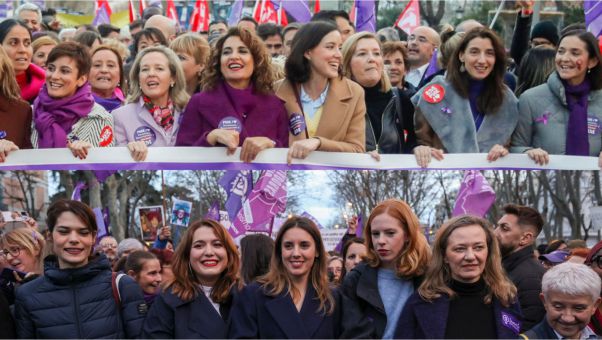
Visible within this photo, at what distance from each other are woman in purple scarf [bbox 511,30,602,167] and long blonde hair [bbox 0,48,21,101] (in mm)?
3883

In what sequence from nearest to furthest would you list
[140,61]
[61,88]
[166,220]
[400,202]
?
1. [400,202]
2. [61,88]
3. [140,61]
4. [166,220]

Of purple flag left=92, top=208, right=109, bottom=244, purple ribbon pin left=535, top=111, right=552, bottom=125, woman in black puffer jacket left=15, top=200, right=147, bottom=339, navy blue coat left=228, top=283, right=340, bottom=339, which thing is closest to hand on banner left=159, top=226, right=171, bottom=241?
purple flag left=92, top=208, right=109, bottom=244

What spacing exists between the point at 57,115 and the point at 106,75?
57.4 inches

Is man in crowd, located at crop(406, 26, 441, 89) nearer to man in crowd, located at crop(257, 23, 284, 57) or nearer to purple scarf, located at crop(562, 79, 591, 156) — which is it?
man in crowd, located at crop(257, 23, 284, 57)

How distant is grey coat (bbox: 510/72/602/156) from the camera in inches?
344

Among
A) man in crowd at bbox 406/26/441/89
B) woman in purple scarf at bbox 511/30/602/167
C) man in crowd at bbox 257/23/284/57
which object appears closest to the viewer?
woman in purple scarf at bbox 511/30/602/167

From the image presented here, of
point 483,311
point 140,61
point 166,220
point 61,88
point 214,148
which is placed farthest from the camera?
point 166,220

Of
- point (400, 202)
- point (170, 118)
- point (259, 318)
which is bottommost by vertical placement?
point (259, 318)

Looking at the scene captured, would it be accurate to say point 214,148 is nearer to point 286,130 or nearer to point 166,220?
point 286,130

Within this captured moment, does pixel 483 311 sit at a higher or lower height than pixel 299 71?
lower

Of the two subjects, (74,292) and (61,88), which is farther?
(61,88)

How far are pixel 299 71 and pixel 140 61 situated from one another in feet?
4.60

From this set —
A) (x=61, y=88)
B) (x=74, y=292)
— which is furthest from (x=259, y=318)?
(x=61, y=88)

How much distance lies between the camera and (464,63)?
8.96m
